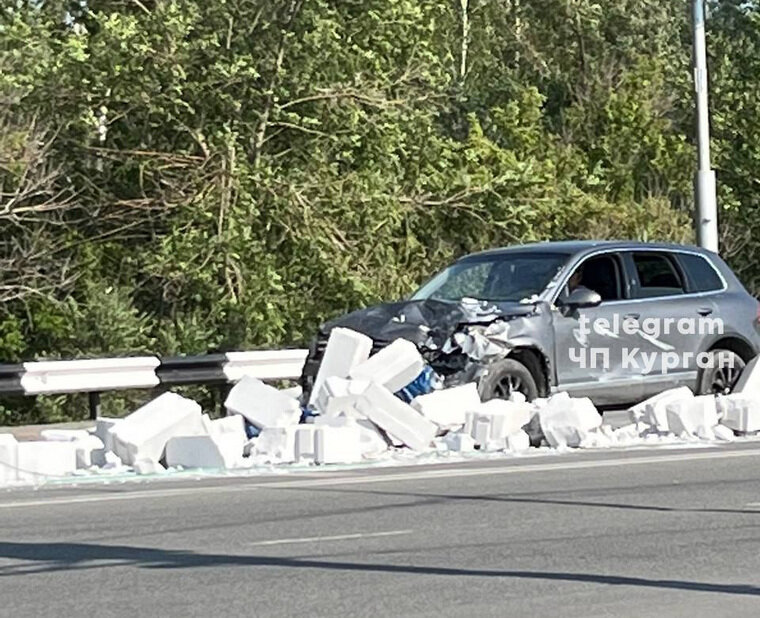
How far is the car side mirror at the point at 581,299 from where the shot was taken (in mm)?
16484

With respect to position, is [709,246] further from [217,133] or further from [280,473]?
[280,473]

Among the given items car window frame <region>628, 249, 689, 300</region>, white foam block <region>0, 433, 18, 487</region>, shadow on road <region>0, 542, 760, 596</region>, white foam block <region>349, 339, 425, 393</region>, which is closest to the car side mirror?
car window frame <region>628, 249, 689, 300</region>

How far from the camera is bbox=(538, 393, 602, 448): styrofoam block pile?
15.4 meters

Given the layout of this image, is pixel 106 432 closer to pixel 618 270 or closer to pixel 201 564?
pixel 618 270

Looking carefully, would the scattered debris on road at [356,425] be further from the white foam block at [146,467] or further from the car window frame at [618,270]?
the car window frame at [618,270]

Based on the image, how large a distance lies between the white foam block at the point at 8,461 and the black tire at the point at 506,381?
4.03m

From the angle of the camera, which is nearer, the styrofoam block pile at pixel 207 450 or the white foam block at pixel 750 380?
the styrofoam block pile at pixel 207 450

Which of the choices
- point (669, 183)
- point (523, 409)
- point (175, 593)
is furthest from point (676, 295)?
point (669, 183)

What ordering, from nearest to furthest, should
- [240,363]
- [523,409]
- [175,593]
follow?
[175,593]
[523,409]
[240,363]

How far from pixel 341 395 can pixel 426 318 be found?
4.77ft

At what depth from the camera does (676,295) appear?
1758cm

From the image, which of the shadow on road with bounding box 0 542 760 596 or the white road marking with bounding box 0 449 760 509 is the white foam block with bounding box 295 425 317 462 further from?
the shadow on road with bounding box 0 542 760 596

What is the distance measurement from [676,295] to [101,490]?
257 inches

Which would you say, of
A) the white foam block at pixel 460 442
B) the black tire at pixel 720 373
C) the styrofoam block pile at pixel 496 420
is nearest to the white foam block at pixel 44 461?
the white foam block at pixel 460 442
